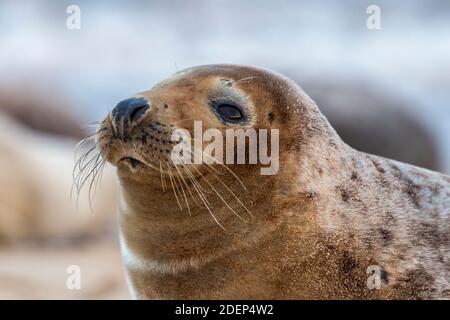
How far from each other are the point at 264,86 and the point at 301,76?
6.40 m

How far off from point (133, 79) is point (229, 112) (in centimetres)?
910

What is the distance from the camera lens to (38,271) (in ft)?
22.2

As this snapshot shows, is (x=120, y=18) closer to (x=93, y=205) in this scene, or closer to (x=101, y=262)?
(x=93, y=205)

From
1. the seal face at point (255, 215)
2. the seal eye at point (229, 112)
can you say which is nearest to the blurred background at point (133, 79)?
the seal face at point (255, 215)

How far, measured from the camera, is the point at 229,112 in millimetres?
3324

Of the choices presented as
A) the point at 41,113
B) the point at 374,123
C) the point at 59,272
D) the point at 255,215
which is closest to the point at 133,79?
the point at 41,113

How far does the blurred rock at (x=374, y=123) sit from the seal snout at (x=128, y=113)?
16.8 feet

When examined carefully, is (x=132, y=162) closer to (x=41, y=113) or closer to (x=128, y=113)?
(x=128, y=113)

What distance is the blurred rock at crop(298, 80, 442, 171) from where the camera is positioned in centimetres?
838

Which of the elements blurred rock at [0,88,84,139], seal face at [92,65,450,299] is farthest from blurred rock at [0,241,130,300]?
blurred rock at [0,88,84,139]

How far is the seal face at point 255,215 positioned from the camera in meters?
3.15

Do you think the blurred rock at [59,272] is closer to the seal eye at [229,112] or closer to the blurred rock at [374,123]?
the seal eye at [229,112]

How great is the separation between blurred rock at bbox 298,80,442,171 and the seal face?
190 inches

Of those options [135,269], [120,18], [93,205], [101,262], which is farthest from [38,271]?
[120,18]
